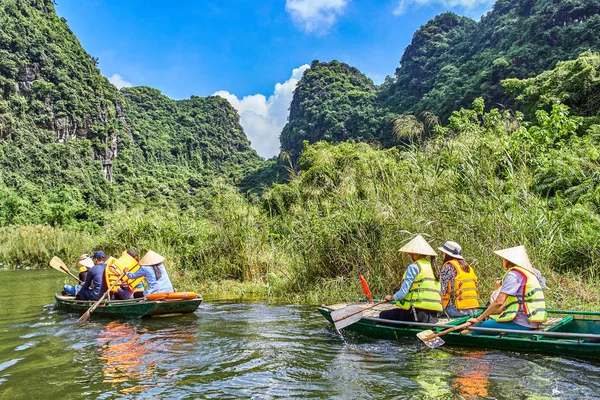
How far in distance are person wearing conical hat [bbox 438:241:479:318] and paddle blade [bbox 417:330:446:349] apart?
3.11 feet

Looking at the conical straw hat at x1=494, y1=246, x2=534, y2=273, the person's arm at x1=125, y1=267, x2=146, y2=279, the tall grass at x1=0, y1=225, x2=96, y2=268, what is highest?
the tall grass at x1=0, y1=225, x2=96, y2=268

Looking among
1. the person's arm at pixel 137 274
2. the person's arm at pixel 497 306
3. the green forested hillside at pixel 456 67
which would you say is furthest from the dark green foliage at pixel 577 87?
the person's arm at pixel 137 274

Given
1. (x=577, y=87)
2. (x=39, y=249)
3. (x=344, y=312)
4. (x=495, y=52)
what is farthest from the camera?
(x=495, y=52)

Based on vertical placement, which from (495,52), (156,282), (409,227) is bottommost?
(156,282)

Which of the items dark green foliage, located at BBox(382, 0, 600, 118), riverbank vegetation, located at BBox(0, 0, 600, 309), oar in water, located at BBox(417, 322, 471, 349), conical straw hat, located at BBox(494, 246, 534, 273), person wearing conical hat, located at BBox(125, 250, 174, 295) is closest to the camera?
conical straw hat, located at BBox(494, 246, 534, 273)

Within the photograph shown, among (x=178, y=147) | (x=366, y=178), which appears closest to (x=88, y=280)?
(x=366, y=178)

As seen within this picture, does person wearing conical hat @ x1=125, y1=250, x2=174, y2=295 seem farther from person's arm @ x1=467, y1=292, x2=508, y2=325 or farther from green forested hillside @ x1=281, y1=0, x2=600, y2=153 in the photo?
green forested hillside @ x1=281, y1=0, x2=600, y2=153

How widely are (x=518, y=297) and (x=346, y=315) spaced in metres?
2.05

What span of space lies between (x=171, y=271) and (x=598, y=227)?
9582mm

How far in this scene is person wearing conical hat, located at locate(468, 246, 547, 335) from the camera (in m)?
4.95

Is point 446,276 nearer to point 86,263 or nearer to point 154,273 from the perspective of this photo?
point 154,273

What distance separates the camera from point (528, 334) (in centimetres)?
496

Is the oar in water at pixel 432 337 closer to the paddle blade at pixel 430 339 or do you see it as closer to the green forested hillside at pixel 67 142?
the paddle blade at pixel 430 339

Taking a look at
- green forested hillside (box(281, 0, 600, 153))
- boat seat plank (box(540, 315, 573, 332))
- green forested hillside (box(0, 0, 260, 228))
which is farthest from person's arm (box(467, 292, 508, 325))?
green forested hillside (box(0, 0, 260, 228))
